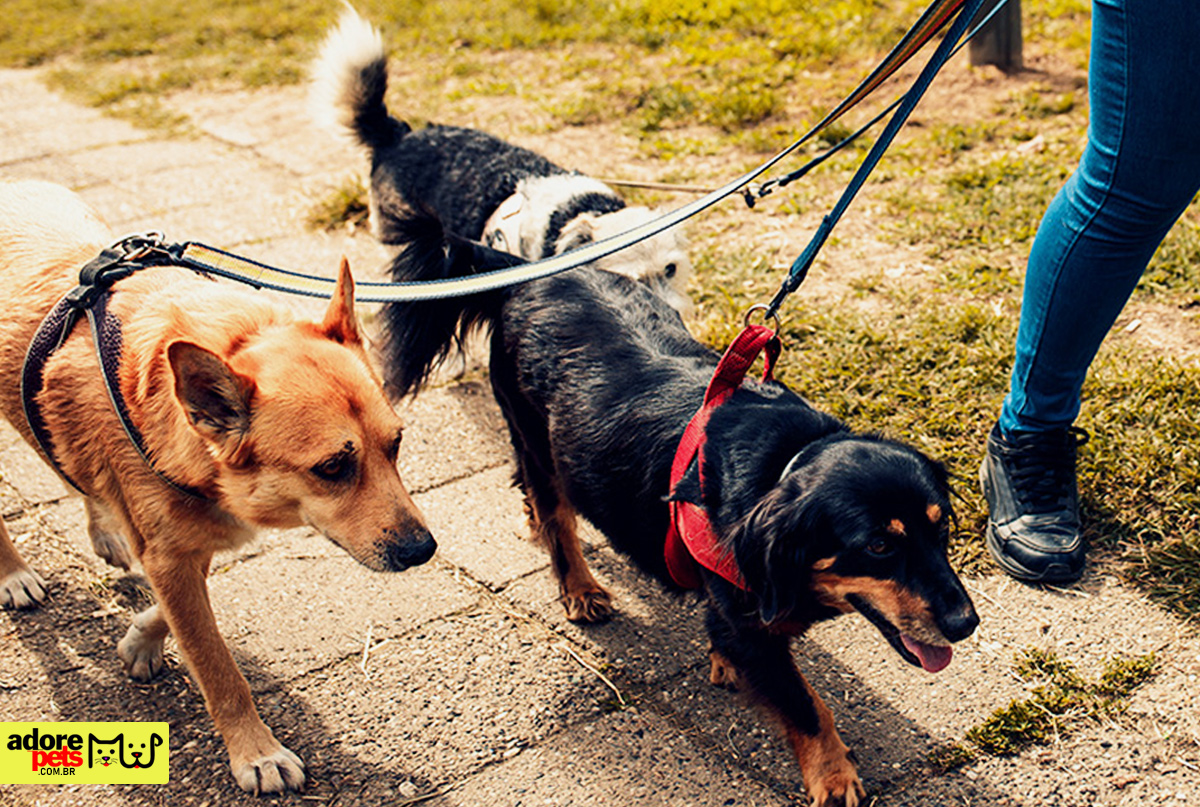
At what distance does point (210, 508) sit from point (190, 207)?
3.81m

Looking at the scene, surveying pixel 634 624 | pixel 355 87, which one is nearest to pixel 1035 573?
pixel 634 624

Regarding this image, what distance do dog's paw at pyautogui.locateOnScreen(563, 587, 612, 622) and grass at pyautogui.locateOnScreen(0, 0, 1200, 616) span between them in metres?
1.05

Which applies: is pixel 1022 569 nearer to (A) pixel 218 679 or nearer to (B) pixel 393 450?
(B) pixel 393 450

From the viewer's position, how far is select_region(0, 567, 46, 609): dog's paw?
298cm

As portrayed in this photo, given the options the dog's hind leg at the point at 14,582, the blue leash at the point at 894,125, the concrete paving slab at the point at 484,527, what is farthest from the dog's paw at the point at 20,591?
the blue leash at the point at 894,125

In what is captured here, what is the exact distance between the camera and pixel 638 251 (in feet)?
12.1

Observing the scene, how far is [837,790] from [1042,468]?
1157 mm

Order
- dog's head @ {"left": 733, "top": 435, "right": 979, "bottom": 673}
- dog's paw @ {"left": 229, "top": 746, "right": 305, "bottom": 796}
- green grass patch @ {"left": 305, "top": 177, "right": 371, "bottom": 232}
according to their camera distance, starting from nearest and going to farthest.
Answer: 1. dog's head @ {"left": 733, "top": 435, "right": 979, "bottom": 673}
2. dog's paw @ {"left": 229, "top": 746, "right": 305, "bottom": 796}
3. green grass patch @ {"left": 305, "top": 177, "right": 371, "bottom": 232}

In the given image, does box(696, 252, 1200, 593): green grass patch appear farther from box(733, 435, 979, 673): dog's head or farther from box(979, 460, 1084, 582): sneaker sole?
box(733, 435, 979, 673): dog's head

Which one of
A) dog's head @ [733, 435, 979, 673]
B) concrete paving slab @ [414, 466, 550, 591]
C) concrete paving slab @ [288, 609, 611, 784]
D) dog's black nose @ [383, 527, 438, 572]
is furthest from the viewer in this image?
concrete paving slab @ [414, 466, 550, 591]

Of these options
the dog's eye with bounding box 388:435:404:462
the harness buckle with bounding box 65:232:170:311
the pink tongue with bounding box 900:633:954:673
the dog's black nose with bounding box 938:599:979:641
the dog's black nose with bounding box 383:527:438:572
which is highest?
the harness buckle with bounding box 65:232:170:311

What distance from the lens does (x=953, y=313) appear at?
3902 millimetres

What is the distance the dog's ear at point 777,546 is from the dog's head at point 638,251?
1642mm

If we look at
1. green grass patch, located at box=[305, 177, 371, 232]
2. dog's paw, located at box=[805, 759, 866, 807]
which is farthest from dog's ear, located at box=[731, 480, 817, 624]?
green grass patch, located at box=[305, 177, 371, 232]
